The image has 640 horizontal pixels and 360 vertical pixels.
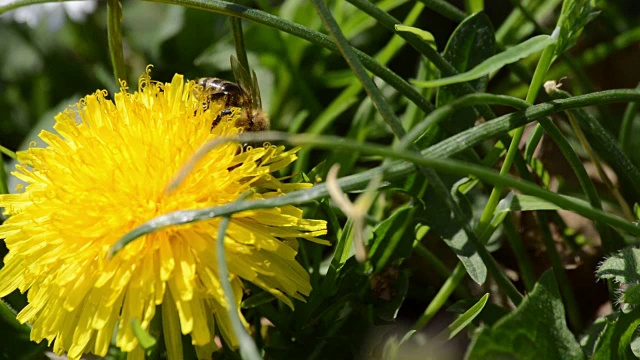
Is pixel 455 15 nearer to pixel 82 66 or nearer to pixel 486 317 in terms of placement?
pixel 486 317

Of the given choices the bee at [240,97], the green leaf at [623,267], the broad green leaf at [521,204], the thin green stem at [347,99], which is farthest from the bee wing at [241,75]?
the green leaf at [623,267]

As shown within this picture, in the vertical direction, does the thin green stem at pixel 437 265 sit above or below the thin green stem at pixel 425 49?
below

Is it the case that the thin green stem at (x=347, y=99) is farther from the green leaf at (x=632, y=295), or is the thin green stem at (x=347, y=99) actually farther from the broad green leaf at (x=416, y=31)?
the green leaf at (x=632, y=295)

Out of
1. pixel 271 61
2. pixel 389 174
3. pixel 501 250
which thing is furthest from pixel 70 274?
pixel 271 61

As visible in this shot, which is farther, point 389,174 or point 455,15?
point 455,15

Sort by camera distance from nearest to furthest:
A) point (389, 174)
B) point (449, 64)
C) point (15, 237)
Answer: point (389, 174) < point (15, 237) < point (449, 64)

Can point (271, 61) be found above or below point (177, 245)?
above

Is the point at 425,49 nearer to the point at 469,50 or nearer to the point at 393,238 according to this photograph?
the point at 469,50

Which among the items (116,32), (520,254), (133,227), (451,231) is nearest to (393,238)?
(451,231)
